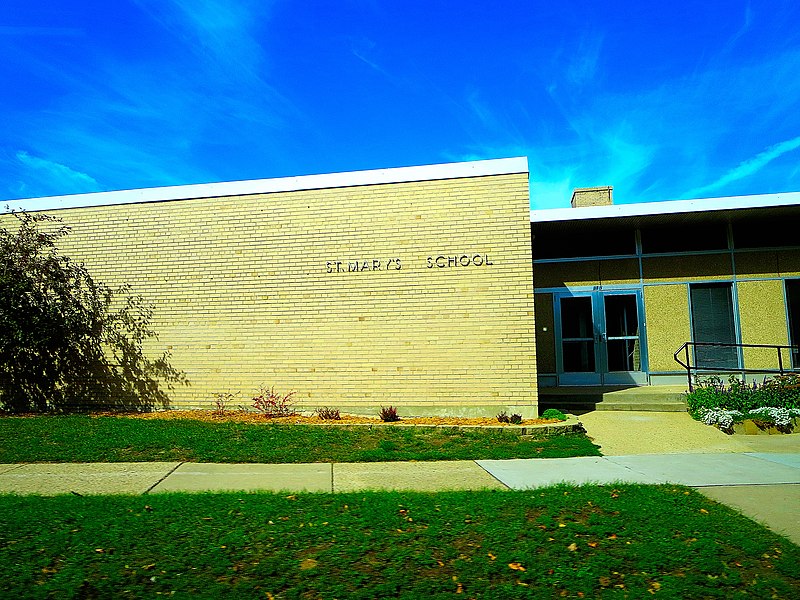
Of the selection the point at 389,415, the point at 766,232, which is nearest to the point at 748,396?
the point at 766,232

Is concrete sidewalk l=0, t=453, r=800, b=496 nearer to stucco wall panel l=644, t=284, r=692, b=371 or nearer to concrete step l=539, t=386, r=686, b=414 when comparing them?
concrete step l=539, t=386, r=686, b=414

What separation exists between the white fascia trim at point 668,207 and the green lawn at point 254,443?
615cm

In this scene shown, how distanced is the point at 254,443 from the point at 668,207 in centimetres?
1063

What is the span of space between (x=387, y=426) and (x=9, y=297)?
786 cm

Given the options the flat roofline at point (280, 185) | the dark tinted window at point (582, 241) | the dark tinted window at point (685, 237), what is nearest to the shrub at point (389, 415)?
the flat roofline at point (280, 185)

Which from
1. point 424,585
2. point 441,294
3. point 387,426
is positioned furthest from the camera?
point 441,294

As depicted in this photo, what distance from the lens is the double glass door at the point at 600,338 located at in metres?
15.2

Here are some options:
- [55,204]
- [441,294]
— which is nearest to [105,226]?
[55,204]

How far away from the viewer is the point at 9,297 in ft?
38.8

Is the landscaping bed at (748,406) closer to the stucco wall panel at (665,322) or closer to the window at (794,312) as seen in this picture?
the stucco wall panel at (665,322)

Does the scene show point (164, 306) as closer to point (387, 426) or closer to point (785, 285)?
point (387, 426)

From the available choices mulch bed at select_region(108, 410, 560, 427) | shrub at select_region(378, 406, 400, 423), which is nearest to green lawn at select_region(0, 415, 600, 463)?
mulch bed at select_region(108, 410, 560, 427)

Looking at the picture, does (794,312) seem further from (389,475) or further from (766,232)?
(389,475)

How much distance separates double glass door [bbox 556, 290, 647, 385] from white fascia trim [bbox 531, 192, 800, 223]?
226 cm
